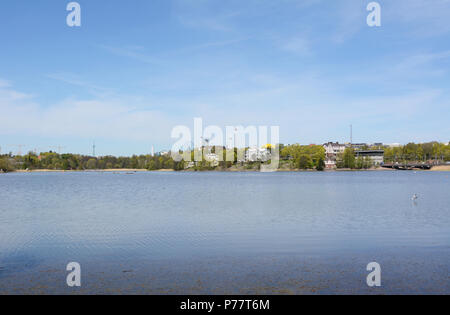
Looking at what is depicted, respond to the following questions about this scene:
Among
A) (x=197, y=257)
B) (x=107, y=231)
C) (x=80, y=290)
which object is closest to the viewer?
(x=80, y=290)

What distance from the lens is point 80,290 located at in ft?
45.6

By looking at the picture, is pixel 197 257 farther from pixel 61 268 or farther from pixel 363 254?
pixel 363 254

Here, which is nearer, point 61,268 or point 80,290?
point 80,290

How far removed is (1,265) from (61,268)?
2929 mm

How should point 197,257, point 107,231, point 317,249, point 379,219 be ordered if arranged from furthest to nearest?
point 379,219
point 107,231
point 317,249
point 197,257

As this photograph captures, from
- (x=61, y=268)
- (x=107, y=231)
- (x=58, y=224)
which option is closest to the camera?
(x=61, y=268)

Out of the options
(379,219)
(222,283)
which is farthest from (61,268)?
(379,219)
